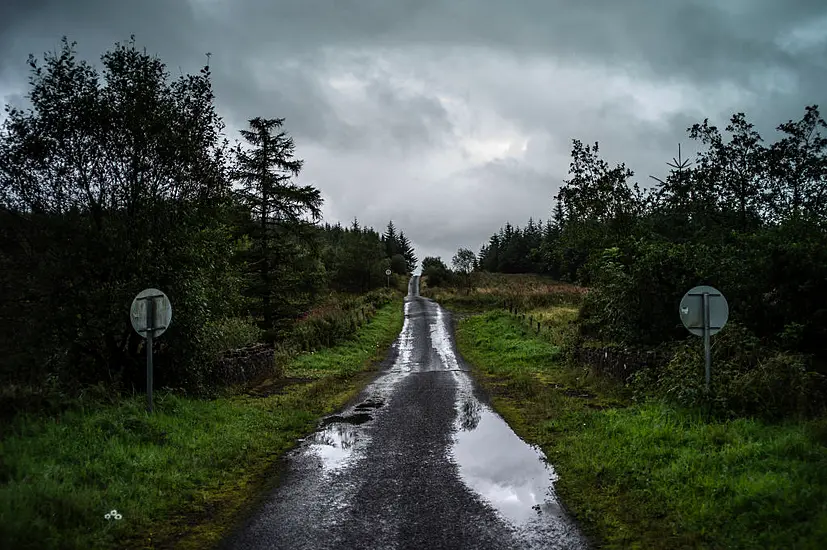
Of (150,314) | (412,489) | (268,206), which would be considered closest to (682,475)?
(412,489)

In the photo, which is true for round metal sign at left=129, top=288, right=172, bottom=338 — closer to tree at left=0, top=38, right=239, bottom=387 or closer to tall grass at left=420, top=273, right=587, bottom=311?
tree at left=0, top=38, right=239, bottom=387

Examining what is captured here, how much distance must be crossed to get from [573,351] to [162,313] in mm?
13007

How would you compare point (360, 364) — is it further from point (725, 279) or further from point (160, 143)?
point (725, 279)

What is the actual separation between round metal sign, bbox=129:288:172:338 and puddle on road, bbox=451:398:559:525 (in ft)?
18.6

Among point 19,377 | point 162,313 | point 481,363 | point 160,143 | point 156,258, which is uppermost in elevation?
point 160,143

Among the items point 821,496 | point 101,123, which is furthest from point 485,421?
point 101,123

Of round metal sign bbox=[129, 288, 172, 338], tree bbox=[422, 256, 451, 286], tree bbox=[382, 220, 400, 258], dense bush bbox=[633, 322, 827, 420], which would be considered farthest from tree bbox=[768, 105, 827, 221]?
tree bbox=[382, 220, 400, 258]

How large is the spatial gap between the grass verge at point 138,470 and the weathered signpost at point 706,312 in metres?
7.28

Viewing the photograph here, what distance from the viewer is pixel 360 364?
20906 millimetres

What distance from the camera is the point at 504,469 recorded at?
301 inches

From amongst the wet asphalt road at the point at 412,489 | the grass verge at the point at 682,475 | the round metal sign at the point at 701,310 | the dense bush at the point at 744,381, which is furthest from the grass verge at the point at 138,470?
the round metal sign at the point at 701,310

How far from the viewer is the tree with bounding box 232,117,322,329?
22406 mm

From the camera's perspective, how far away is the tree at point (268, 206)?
22.4m

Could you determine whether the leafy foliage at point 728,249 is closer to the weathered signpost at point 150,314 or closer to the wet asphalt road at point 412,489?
the wet asphalt road at point 412,489
